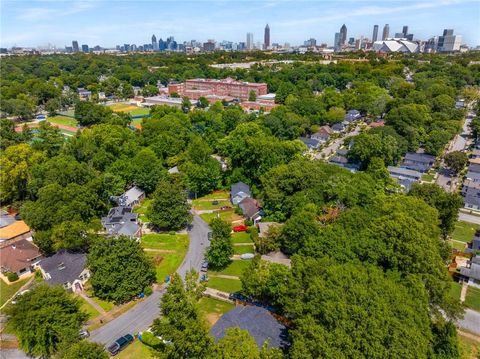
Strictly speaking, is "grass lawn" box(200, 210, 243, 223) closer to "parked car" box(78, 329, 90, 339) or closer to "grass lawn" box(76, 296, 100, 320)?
"grass lawn" box(76, 296, 100, 320)

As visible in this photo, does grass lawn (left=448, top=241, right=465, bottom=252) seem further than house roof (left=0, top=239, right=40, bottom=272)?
Yes

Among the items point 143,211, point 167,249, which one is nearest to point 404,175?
point 167,249

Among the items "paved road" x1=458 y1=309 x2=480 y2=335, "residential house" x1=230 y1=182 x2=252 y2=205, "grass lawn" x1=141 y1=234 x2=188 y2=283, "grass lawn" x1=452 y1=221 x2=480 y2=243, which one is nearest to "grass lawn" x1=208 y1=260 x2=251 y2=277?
"grass lawn" x1=141 y1=234 x2=188 y2=283

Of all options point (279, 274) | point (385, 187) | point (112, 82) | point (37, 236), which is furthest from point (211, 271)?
point (112, 82)

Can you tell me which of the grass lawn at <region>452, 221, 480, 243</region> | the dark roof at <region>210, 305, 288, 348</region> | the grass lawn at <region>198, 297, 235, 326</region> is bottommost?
the grass lawn at <region>198, 297, 235, 326</region>

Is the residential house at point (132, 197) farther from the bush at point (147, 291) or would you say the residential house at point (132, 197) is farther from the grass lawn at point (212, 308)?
the grass lawn at point (212, 308)

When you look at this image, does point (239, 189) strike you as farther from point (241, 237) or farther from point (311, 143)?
point (311, 143)

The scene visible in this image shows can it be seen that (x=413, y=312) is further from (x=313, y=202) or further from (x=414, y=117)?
(x=414, y=117)
